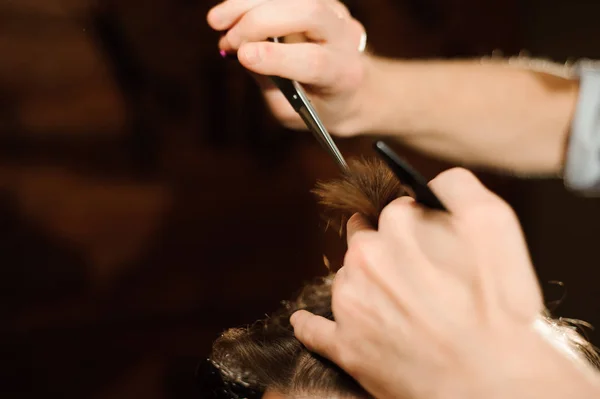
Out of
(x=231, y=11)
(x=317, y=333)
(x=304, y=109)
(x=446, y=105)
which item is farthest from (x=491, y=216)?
(x=446, y=105)

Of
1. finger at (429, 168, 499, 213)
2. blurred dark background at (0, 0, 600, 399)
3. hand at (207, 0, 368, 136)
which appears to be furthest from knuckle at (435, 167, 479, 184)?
blurred dark background at (0, 0, 600, 399)

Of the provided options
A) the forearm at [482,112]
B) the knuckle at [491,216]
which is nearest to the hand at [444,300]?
the knuckle at [491,216]

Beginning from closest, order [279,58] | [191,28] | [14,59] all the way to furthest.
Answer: [279,58]
[14,59]
[191,28]

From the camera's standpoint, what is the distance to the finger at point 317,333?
44cm

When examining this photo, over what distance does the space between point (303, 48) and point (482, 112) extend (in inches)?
13.4

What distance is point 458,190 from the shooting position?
15.7 inches

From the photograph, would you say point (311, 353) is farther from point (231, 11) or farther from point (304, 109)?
point (231, 11)

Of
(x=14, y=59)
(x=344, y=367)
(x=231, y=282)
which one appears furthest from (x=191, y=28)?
(x=344, y=367)

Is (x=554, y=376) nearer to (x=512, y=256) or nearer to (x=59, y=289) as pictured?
(x=512, y=256)

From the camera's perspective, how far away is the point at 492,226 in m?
0.36

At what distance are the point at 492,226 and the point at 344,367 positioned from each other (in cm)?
16

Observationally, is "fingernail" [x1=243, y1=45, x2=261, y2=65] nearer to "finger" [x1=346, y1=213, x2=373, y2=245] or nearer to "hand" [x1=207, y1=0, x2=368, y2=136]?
"hand" [x1=207, y1=0, x2=368, y2=136]

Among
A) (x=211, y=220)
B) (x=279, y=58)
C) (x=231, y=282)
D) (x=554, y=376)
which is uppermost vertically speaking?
(x=279, y=58)

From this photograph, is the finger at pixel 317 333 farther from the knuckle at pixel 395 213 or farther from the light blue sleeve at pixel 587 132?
the light blue sleeve at pixel 587 132
